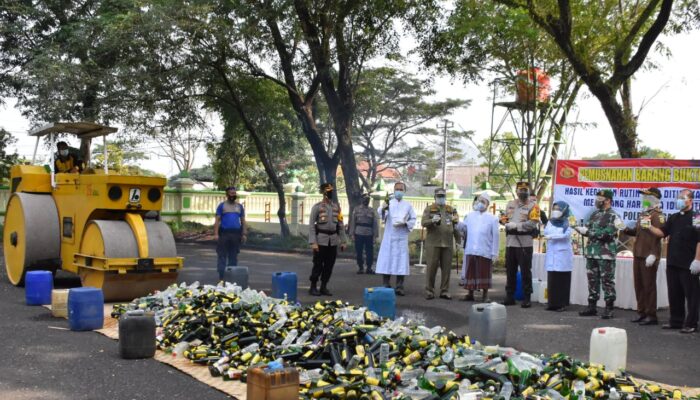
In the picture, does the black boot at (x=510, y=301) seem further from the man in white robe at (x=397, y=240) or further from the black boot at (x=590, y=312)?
the man in white robe at (x=397, y=240)

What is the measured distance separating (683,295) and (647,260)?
0.63 meters

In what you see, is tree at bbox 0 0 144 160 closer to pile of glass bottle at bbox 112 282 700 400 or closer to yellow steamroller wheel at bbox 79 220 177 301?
yellow steamroller wheel at bbox 79 220 177 301

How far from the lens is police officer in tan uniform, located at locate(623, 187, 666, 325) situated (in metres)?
10.3

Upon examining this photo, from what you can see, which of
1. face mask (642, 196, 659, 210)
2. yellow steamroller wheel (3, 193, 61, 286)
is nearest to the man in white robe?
face mask (642, 196, 659, 210)

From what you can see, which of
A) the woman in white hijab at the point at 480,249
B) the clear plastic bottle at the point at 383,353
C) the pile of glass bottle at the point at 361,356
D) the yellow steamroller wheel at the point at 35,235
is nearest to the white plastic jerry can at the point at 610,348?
the pile of glass bottle at the point at 361,356

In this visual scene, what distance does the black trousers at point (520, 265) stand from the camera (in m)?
11.7

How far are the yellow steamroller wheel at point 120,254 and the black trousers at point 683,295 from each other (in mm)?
6809

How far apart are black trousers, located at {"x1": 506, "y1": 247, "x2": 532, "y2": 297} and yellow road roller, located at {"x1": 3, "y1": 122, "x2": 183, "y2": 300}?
499 cm

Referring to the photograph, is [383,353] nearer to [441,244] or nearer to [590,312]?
[590,312]

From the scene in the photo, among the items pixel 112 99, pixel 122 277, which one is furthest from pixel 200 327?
pixel 112 99

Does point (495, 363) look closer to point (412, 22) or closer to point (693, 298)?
point (693, 298)

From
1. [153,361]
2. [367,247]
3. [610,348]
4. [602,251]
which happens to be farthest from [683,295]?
[367,247]

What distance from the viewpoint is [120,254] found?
1049 cm

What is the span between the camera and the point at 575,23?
1892cm
